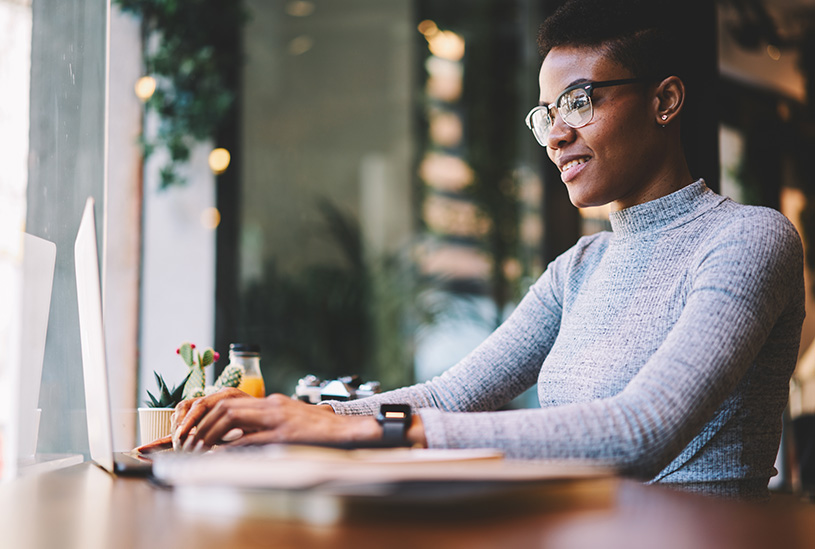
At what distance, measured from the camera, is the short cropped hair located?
1.31m

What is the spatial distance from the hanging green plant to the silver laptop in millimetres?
1915

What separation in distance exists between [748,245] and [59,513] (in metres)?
0.90

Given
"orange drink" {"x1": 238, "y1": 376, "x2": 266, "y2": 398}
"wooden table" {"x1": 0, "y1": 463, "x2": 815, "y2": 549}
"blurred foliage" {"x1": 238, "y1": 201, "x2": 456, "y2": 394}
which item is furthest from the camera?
"blurred foliage" {"x1": 238, "y1": 201, "x2": 456, "y2": 394}

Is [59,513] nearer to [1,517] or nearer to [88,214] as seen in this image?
[1,517]

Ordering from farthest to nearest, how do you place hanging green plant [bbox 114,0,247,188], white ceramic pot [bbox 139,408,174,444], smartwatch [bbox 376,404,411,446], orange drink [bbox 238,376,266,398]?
hanging green plant [bbox 114,0,247,188], orange drink [bbox 238,376,266,398], white ceramic pot [bbox 139,408,174,444], smartwatch [bbox 376,404,411,446]

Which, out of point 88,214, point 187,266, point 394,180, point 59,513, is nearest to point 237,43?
point 187,266

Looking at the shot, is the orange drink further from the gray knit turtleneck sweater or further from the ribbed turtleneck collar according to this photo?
the ribbed turtleneck collar

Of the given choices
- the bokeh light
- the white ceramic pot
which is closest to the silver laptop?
the white ceramic pot

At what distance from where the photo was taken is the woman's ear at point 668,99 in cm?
132

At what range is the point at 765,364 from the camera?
1.15m

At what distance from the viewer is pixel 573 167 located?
4.44 feet

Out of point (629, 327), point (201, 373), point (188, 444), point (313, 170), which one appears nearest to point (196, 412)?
point (188, 444)

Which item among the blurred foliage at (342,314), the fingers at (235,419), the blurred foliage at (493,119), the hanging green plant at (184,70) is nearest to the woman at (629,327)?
the fingers at (235,419)

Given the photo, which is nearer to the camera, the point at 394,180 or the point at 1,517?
the point at 1,517
